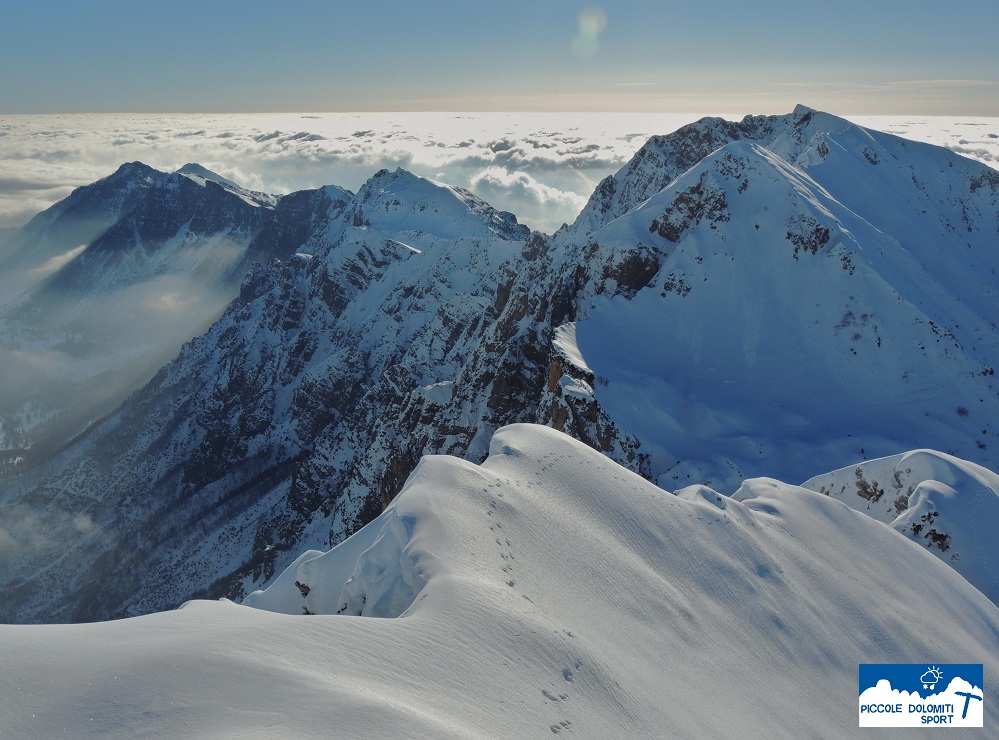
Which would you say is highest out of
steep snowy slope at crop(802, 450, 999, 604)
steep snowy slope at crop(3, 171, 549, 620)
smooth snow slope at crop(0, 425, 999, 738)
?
smooth snow slope at crop(0, 425, 999, 738)

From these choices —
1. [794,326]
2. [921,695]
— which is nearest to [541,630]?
[921,695]

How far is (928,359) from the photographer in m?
55.4

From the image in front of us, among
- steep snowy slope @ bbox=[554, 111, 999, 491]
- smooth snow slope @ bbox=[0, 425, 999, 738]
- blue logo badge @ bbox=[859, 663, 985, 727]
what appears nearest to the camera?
smooth snow slope @ bbox=[0, 425, 999, 738]

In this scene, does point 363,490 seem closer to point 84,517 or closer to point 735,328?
point 735,328

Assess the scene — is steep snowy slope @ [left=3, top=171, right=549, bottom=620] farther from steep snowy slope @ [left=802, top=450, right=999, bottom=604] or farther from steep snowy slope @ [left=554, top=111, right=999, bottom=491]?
steep snowy slope @ [left=802, top=450, right=999, bottom=604]

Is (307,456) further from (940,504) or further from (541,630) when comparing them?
(541,630)

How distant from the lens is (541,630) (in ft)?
54.9

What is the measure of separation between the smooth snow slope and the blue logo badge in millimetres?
486

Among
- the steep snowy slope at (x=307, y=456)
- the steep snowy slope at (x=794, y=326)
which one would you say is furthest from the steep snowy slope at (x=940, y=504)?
the steep snowy slope at (x=307, y=456)

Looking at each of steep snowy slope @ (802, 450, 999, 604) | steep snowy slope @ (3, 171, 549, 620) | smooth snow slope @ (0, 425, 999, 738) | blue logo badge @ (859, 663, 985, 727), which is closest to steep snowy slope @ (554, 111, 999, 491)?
steep snowy slope @ (802, 450, 999, 604)

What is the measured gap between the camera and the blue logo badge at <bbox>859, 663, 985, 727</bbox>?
62.8ft

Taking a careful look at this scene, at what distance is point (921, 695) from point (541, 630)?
14119 mm

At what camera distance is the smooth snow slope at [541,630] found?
12.1 m

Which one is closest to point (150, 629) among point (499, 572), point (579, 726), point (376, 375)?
point (499, 572)
